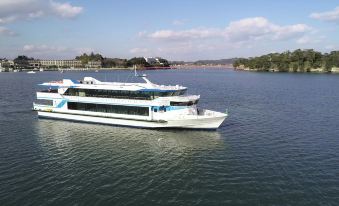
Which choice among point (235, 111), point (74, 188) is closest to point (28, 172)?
point (74, 188)

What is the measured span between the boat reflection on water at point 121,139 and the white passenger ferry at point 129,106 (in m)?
1.35

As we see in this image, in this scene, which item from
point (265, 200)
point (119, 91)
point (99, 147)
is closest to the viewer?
point (265, 200)

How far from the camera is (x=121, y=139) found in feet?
139

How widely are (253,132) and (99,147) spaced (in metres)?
22.4

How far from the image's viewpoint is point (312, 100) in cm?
8225

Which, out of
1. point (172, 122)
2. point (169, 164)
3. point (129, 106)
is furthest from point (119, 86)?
point (169, 164)

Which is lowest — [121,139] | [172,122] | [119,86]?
[121,139]

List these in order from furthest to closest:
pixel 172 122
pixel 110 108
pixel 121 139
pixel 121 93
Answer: pixel 110 108 → pixel 121 93 → pixel 172 122 → pixel 121 139

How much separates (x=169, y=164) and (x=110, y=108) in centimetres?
2059

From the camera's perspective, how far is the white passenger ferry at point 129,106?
4666cm

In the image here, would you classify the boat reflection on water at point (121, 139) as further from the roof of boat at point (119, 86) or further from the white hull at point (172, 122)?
the roof of boat at point (119, 86)

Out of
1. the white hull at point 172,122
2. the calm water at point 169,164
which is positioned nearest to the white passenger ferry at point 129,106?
the white hull at point 172,122

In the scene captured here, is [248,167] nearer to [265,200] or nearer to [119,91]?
[265,200]

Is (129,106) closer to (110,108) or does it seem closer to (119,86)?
(110,108)
